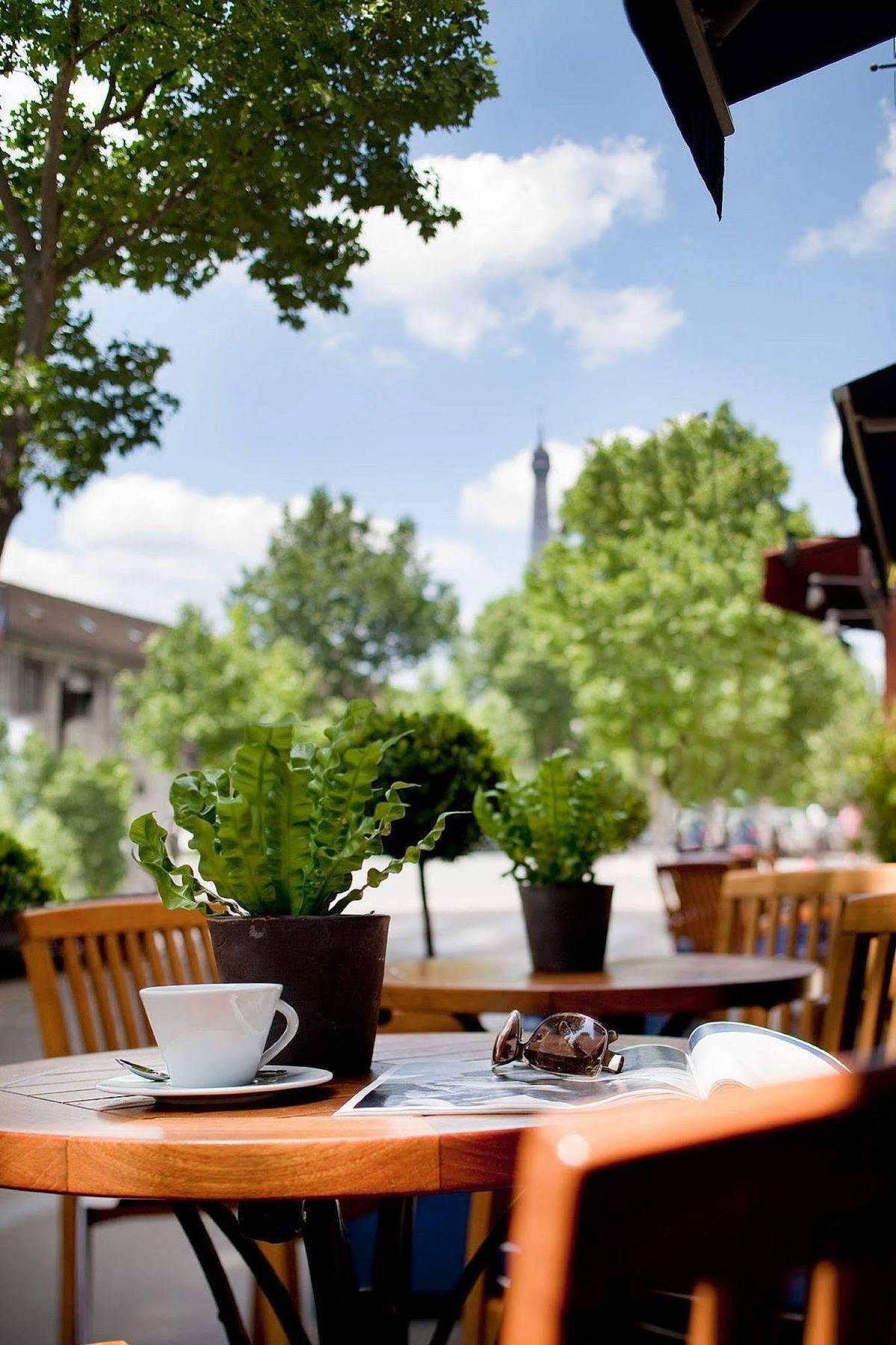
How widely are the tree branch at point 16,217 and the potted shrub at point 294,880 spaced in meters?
2.45

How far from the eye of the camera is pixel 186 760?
84.4 ft

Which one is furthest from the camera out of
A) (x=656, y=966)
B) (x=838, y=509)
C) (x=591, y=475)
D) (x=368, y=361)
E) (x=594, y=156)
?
(x=591, y=475)

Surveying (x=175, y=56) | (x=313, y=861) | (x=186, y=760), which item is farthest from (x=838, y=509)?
(x=186, y=760)

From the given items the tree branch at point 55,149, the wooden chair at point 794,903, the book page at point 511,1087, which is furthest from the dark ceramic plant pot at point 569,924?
the tree branch at point 55,149

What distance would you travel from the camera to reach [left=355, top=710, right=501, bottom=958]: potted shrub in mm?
3104

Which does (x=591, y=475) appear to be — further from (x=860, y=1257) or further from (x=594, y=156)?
(x=860, y=1257)

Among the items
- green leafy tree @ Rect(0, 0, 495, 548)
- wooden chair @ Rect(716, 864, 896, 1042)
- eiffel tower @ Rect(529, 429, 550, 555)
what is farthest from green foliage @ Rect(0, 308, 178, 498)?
eiffel tower @ Rect(529, 429, 550, 555)

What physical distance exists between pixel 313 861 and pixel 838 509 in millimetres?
5843

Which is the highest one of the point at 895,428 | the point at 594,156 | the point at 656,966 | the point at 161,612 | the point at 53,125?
the point at 161,612

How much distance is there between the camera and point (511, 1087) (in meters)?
1.22

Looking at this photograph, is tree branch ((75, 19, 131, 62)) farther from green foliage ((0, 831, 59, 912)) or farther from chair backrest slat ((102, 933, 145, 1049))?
green foliage ((0, 831, 59, 912))

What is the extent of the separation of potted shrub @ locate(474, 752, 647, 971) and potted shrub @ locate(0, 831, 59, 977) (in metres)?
2.38

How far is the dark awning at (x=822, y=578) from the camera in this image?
374 inches

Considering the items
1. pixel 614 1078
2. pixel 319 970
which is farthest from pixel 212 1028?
pixel 614 1078
